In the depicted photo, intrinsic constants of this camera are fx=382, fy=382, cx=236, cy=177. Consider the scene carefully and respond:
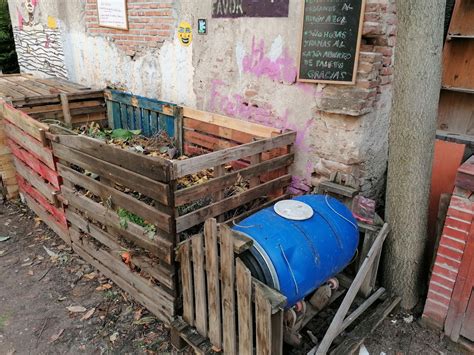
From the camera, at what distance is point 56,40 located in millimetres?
7086

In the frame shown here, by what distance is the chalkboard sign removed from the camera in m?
3.09

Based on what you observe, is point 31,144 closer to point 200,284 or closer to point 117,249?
point 117,249

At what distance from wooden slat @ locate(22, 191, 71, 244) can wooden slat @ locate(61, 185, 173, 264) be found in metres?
0.59

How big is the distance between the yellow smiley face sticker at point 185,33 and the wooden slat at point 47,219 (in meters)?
2.60

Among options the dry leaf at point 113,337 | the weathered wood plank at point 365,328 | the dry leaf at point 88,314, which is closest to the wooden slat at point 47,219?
the dry leaf at point 88,314

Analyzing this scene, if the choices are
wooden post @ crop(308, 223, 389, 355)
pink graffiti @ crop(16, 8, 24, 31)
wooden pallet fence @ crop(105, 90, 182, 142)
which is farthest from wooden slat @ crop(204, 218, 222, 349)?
pink graffiti @ crop(16, 8, 24, 31)

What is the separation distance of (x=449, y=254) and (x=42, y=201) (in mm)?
4338

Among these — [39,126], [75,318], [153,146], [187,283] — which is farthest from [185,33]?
[75,318]

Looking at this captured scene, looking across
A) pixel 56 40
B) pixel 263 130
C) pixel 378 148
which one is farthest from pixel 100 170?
pixel 56 40

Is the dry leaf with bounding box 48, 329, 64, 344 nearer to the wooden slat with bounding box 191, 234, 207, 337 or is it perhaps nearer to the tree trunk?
the wooden slat with bounding box 191, 234, 207, 337

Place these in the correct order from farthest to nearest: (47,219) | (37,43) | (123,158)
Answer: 1. (37,43)
2. (47,219)
3. (123,158)

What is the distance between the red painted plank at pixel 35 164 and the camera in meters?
4.03

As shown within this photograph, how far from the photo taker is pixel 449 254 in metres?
2.81

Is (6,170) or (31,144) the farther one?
(6,170)
